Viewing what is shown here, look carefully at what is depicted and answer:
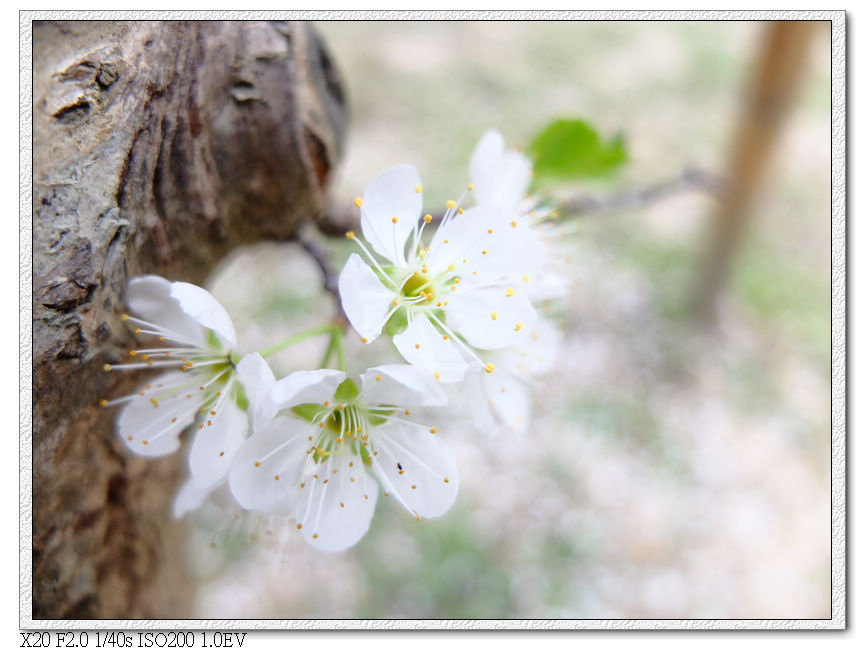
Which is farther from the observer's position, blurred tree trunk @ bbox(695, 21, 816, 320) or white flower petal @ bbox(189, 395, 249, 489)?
blurred tree trunk @ bbox(695, 21, 816, 320)

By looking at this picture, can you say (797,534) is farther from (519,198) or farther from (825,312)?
(519,198)

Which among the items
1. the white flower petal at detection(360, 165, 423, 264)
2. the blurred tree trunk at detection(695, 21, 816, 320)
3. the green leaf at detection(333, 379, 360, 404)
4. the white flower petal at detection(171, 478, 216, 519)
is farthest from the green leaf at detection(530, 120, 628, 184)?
the blurred tree trunk at detection(695, 21, 816, 320)

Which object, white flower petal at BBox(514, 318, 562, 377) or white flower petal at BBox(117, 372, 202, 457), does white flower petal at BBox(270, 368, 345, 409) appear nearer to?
white flower petal at BBox(117, 372, 202, 457)

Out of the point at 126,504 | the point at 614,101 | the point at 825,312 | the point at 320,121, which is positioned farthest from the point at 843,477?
the point at 614,101

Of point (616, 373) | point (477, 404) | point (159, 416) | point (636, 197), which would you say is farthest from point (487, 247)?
point (616, 373)

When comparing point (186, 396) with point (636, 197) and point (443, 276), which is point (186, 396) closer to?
point (443, 276)

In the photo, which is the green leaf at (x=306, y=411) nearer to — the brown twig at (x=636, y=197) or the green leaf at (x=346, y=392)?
the green leaf at (x=346, y=392)

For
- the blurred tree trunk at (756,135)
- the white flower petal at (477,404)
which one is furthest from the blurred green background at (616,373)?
the white flower petal at (477,404)
